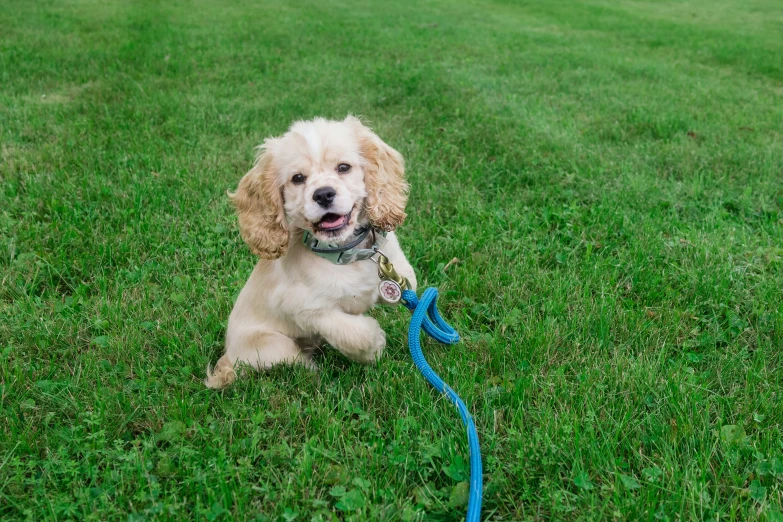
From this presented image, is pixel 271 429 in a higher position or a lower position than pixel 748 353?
lower

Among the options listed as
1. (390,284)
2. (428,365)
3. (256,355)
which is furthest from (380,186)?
(256,355)

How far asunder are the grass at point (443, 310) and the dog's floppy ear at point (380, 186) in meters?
0.69

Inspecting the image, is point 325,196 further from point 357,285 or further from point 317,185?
point 357,285

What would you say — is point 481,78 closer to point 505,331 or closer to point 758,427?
point 505,331

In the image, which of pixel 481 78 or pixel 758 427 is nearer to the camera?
pixel 758 427

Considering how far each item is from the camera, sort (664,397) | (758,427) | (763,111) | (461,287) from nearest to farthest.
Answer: (758,427) → (664,397) → (461,287) → (763,111)

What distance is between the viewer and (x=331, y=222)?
2.78m

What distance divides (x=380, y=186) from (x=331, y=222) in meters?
0.37

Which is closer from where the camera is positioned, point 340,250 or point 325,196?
point 325,196

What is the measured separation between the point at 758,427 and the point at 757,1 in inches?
1008

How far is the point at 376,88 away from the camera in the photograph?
8664 millimetres

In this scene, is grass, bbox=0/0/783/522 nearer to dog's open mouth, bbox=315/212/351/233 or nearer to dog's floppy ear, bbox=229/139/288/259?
dog's floppy ear, bbox=229/139/288/259

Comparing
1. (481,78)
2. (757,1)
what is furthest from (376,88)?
(757,1)

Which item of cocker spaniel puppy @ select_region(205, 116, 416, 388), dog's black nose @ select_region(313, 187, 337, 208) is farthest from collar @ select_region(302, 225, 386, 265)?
dog's black nose @ select_region(313, 187, 337, 208)
